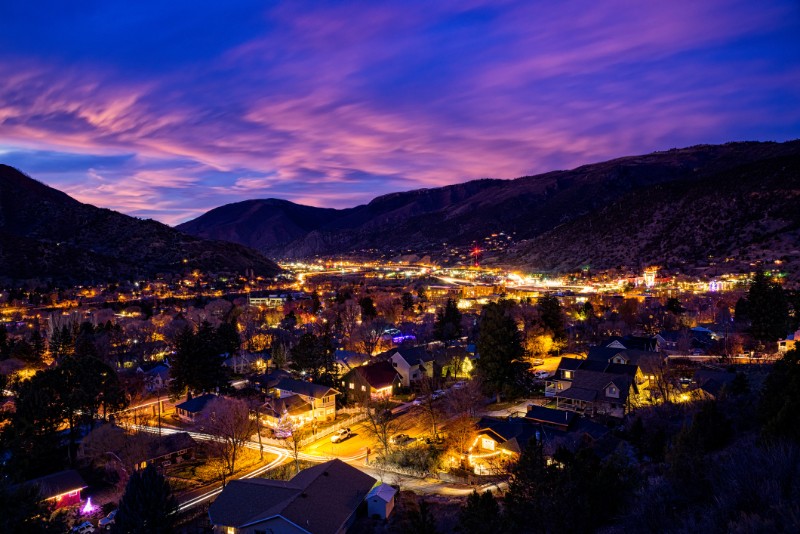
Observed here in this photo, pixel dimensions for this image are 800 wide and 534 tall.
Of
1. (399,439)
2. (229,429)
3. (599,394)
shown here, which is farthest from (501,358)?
(229,429)

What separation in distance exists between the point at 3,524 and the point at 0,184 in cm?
20580

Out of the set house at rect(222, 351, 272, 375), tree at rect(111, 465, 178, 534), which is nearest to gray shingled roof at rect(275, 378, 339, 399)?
house at rect(222, 351, 272, 375)

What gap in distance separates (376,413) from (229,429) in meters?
8.94

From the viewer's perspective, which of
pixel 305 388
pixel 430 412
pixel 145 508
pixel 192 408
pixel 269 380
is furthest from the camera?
pixel 269 380

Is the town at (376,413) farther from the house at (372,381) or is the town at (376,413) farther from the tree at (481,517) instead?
the house at (372,381)

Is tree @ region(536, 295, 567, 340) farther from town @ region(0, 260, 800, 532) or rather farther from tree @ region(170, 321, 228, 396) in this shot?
tree @ region(170, 321, 228, 396)

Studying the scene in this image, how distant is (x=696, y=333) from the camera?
57062 millimetres

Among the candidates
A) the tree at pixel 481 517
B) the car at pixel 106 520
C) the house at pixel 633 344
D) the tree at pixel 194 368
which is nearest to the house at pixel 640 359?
the house at pixel 633 344

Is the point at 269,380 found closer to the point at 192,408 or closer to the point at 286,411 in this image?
the point at 192,408

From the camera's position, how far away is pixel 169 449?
1190 inches

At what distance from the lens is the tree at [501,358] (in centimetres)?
4159

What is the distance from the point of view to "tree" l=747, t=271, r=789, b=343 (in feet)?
160

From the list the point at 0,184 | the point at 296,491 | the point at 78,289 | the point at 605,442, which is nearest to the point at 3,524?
the point at 296,491

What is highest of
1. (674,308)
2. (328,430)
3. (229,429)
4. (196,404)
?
(229,429)
